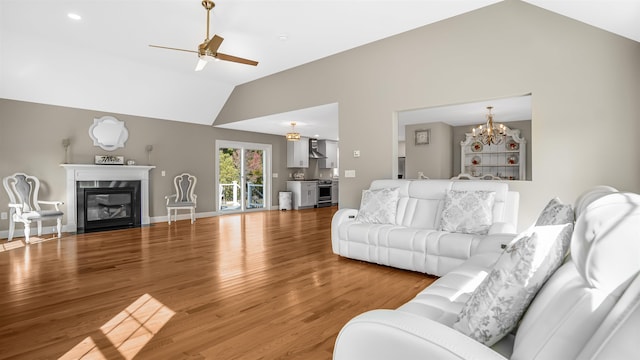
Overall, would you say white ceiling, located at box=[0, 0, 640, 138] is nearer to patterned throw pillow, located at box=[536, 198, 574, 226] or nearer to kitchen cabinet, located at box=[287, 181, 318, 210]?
patterned throw pillow, located at box=[536, 198, 574, 226]

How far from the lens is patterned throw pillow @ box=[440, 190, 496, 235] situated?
3.29 meters

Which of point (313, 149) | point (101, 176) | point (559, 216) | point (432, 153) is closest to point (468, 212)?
point (559, 216)

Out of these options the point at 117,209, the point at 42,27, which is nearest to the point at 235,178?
the point at 117,209

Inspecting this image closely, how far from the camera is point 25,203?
18.4ft

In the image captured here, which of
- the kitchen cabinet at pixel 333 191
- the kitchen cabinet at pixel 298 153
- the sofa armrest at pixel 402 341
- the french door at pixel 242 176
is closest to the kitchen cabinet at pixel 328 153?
the kitchen cabinet at pixel 333 191

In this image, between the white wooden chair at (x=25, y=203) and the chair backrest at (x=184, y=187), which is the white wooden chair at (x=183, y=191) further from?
the white wooden chair at (x=25, y=203)

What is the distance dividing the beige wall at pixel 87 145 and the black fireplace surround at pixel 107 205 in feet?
1.23

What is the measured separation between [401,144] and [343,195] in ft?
21.6

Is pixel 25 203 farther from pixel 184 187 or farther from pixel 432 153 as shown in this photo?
pixel 432 153

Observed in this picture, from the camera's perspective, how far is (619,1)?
2.58 m

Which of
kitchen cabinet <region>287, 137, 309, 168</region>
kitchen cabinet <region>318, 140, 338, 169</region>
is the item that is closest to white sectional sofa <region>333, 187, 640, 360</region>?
kitchen cabinet <region>287, 137, 309, 168</region>

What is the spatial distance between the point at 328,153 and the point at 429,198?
304 inches

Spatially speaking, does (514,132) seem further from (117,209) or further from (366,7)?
(117,209)

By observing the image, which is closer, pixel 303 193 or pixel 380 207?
pixel 380 207
